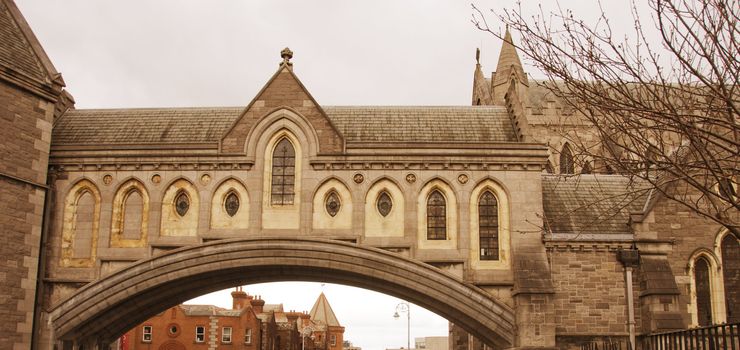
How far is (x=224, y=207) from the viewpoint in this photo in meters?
20.7

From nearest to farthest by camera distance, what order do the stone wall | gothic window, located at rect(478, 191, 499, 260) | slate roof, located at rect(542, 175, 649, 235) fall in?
the stone wall, gothic window, located at rect(478, 191, 499, 260), slate roof, located at rect(542, 175, 649, 235)

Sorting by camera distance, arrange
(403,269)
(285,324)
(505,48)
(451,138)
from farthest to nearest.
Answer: (285,324) → (505,48) → (451,138) → (403,269)

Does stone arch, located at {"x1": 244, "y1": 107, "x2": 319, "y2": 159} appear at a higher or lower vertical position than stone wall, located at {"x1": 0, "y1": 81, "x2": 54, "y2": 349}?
higher

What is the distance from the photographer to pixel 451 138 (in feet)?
70.5

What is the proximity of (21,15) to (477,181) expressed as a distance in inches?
496

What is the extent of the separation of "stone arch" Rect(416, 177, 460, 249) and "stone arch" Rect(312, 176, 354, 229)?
174cm

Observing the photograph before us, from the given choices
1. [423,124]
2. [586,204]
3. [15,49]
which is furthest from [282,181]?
[586,204]

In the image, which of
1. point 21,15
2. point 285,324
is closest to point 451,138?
point 21,15

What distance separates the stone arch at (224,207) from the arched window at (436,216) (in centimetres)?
455

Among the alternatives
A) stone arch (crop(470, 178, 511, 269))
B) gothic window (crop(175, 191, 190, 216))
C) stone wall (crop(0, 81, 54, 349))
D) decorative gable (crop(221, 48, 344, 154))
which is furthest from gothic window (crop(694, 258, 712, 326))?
stone wall (crop(0, 81, 54, 349))

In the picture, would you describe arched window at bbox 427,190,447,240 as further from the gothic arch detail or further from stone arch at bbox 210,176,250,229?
stone arch at bbox 210,176,250,229

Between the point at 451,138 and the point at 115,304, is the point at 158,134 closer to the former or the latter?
the point at 115,304

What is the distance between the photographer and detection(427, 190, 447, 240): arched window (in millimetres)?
20438

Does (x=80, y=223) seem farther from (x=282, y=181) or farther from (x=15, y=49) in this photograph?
(x=282, y=181)
